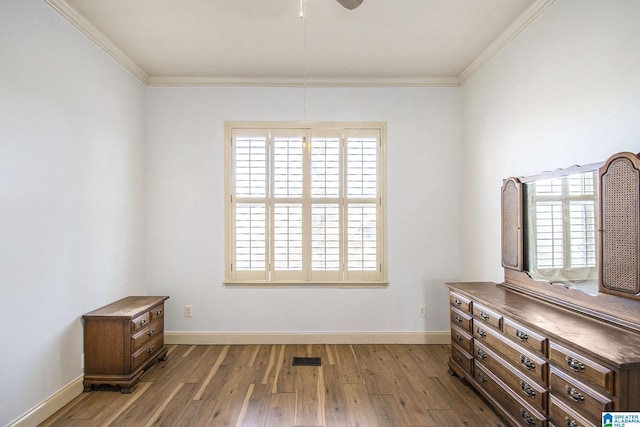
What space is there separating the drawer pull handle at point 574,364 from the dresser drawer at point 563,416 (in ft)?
0.74

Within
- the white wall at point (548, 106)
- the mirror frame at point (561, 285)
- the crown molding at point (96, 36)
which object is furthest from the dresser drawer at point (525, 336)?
the crown molding at point (96, 36)

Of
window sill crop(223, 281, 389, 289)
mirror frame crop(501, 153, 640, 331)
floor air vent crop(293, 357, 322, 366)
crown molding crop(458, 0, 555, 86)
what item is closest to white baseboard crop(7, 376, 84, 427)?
window sill crop(223, 281, 389, 289)

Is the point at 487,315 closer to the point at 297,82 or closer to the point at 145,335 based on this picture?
the point at 145,335

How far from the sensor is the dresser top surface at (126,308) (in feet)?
9.08

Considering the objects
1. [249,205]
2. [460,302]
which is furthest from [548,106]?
[249,205]

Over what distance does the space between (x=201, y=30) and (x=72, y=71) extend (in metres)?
1.11

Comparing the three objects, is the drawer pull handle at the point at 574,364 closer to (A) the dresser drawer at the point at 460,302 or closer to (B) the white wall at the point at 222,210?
(A) the dresser drawer at the point at 460,302

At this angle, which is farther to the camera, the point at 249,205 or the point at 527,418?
the point at 249,205

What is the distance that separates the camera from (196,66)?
3574mm

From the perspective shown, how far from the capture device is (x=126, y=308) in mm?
2992

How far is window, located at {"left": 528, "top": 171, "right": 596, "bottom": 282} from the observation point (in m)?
2.01

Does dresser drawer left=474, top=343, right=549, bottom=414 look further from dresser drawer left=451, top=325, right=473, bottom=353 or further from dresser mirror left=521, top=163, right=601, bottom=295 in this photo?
dresser mirror left=521, top=163, right=601, bottom=295

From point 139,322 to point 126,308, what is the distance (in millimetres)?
192

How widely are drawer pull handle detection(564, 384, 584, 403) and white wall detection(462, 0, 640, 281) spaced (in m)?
1.35
